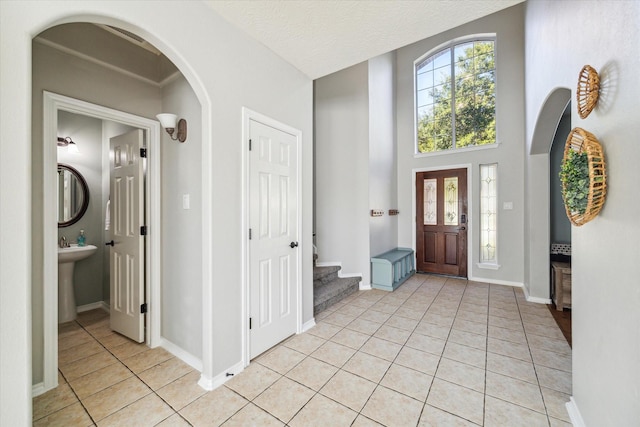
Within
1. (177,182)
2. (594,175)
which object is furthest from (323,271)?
(594,175)

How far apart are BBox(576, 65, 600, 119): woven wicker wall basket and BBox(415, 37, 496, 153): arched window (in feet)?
12.0

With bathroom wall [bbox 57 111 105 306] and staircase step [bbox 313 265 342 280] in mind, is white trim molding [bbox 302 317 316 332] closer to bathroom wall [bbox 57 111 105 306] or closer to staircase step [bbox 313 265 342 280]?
staircase step [bbox 313 265 342 280]

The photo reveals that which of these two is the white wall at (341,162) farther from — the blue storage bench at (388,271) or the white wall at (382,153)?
the blue storage bench at (388,271)

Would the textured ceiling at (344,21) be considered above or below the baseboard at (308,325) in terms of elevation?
above

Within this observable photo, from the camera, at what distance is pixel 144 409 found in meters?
1.72

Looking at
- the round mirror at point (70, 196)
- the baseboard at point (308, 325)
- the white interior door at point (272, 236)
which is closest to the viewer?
the white interior door at point (272, 236)

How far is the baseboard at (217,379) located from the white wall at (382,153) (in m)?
2.87

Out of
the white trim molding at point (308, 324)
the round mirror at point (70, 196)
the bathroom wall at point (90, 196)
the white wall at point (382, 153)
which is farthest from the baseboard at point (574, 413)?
the round mirror at point (70, 196)

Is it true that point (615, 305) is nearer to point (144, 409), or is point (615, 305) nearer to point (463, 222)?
point (144, 409)

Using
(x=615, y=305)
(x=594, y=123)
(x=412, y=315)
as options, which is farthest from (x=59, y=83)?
(x=412, y=315)

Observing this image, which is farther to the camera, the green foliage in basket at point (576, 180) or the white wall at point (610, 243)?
the green foliage in basket at point (576, 180)

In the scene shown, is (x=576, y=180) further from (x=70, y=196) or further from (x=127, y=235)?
(x=70, y=196)

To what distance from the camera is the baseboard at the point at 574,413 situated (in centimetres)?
154

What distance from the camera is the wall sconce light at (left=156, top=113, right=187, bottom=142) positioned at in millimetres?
2203
